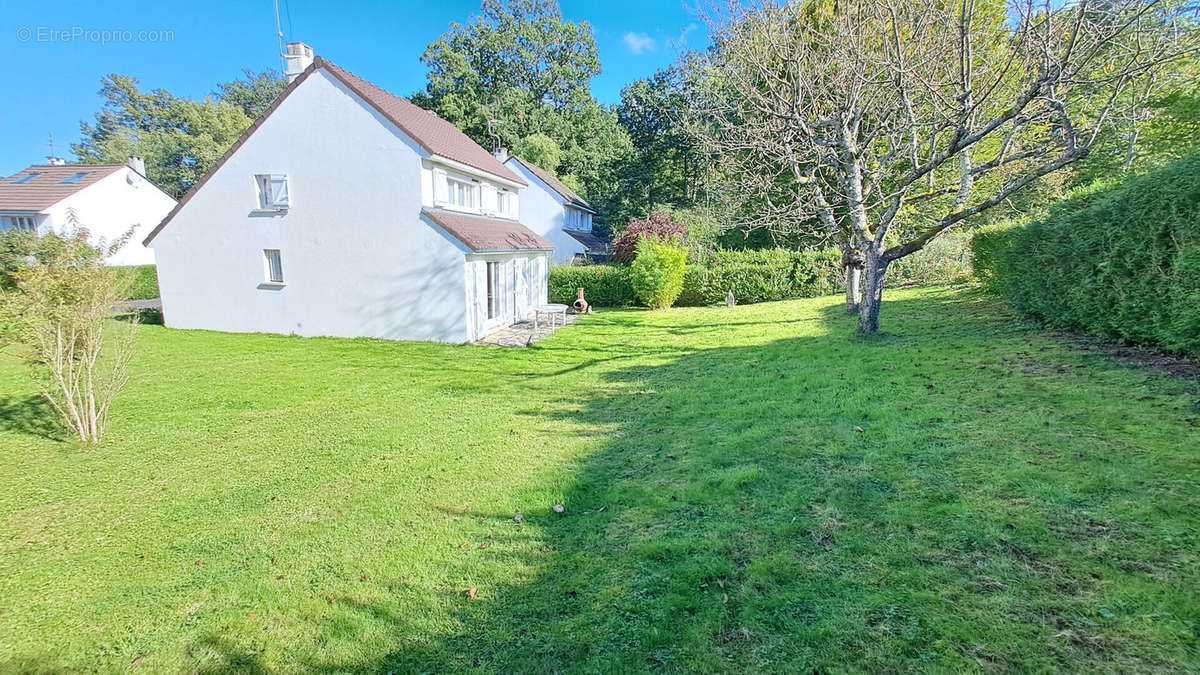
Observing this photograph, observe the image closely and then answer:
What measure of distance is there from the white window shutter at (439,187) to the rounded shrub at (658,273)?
8178 millimetres

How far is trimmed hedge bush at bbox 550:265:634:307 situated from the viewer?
22.0 m

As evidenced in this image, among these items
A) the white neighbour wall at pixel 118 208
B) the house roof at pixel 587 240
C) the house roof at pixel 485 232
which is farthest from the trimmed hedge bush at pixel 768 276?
the white neighbour wall at pixel 118 208

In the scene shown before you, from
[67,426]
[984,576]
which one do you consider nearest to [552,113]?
[67,426]

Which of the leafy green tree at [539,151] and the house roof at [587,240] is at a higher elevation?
the leafy green tree at [539,151]

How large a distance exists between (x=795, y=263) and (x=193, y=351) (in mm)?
20442

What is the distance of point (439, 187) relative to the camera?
48.3 feet

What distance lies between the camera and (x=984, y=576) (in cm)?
280

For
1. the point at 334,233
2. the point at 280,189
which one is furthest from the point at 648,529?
the point at 280,189

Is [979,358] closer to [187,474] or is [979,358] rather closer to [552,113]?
[187,474]

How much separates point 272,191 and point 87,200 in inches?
1031

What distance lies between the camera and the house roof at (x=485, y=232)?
13.5 m

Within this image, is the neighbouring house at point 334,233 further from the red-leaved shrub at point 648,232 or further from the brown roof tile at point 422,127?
the red-leaved shrub at point 648,232

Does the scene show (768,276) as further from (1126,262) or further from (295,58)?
(295,58)

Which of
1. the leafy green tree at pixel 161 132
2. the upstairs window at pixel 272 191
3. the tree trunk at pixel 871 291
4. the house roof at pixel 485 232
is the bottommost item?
the tree trunk at pixel 871 291
